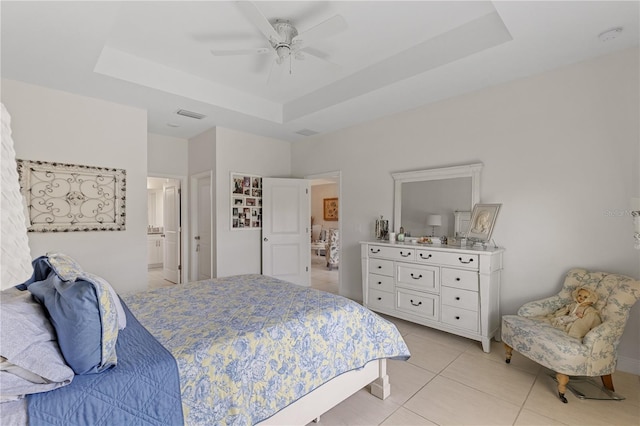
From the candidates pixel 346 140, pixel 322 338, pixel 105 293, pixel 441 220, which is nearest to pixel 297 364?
pixel 322 338

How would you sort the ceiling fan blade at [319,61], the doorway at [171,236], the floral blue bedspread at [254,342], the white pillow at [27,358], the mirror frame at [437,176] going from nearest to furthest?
1. the white pillow at [27,358]
2. the floral blue bedspread at [254,342]
3. the ceiling fan blade at [319,61]
4. the mirror frame at [437,176]
5. the doorway at [171,236]

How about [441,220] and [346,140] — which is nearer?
[441,220]

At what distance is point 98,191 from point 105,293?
9.25 ft

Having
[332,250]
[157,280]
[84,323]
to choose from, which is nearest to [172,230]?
[157,280]

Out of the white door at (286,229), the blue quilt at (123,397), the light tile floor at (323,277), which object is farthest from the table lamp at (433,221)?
the blue quilt at (123,397)

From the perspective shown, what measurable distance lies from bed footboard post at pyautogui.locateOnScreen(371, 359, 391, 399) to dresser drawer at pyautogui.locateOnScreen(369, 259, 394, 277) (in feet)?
4.93

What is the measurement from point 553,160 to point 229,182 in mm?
4048

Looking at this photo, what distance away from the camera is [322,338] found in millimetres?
1794

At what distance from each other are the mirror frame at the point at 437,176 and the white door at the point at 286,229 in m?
1.76

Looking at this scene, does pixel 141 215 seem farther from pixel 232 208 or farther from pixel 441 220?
pixel 441 220

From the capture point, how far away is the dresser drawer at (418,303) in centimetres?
321

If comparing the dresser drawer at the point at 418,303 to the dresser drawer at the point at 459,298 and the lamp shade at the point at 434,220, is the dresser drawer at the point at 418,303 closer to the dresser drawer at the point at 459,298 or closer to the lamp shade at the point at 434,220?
the dresser drawer at the point at 459,298

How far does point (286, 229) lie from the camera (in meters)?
5.13

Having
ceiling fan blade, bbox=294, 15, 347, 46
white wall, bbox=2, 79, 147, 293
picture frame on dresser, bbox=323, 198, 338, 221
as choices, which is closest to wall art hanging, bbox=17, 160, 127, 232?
white wall, bbox=2, 79, 147, 293
